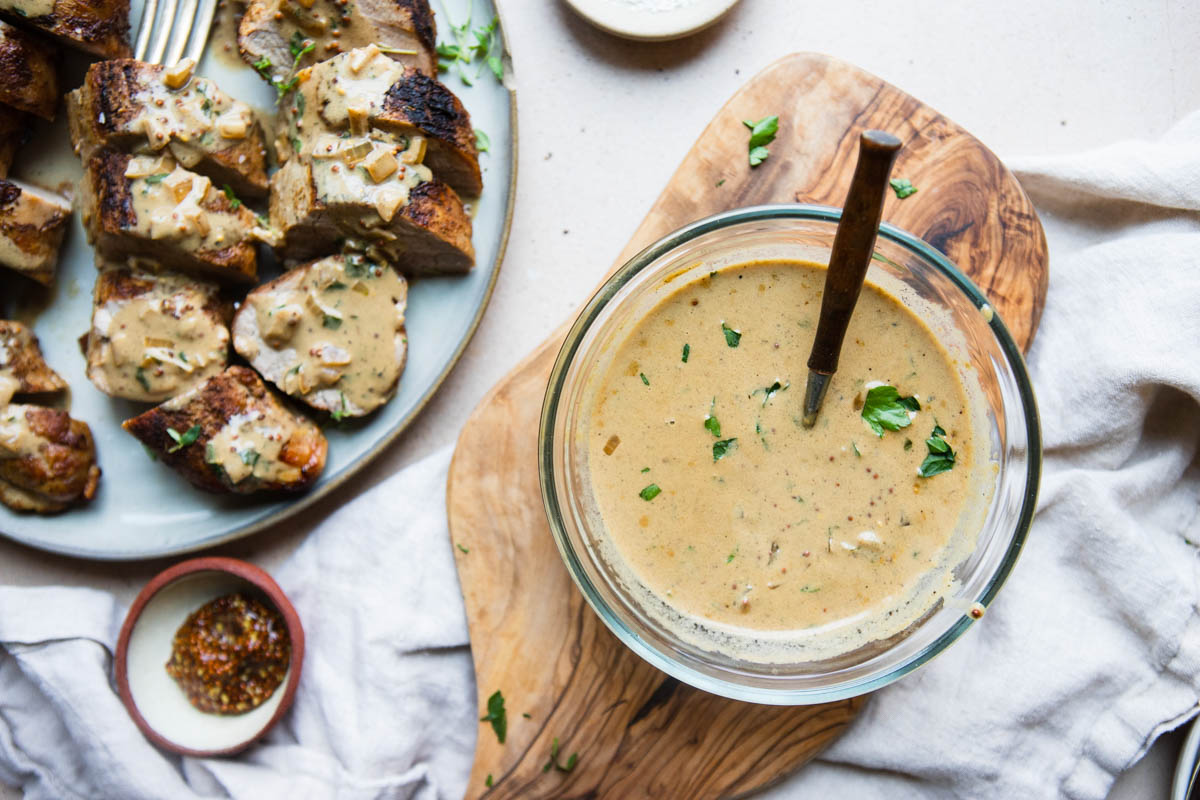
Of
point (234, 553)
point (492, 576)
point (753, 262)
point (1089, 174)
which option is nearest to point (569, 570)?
point (492, 576)

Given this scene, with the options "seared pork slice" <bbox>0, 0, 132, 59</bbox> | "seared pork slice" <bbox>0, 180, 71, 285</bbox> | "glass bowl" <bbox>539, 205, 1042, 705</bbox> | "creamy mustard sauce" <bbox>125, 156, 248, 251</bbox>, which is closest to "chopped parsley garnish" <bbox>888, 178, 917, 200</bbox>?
"glass bowl" <bbox>539, 205, 1042, 705</bbox>

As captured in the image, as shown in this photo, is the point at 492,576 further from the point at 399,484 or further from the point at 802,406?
the point at 802,406


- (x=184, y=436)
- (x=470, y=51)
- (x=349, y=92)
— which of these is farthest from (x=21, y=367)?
(x=470, y=51)

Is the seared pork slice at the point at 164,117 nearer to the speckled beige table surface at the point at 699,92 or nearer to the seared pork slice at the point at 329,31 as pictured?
the seared pork slice at the point at 329,31

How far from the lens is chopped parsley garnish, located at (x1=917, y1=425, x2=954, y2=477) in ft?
8.36

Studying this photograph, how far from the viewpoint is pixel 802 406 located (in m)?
2.51

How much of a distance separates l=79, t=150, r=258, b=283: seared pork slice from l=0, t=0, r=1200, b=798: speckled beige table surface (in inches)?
31.3

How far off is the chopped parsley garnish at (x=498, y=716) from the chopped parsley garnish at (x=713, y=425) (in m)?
0.98

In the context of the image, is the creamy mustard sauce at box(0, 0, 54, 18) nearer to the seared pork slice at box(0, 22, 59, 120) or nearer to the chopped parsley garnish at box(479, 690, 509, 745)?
the seared pork slice at box(0, 22, 59, 120)

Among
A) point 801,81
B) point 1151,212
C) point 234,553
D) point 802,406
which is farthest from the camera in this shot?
point 234,553

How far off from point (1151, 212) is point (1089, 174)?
23 centimetres

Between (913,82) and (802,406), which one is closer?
(802,406)

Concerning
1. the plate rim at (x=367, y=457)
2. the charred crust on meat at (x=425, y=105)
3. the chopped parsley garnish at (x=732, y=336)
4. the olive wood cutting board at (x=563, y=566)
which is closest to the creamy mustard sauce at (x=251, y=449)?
the plate rim at (x=367, y=457)

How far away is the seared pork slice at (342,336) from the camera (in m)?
2.96
